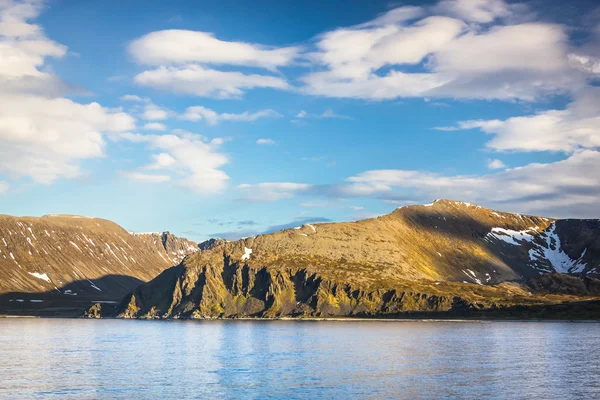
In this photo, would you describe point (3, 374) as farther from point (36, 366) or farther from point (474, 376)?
point (474, 376)

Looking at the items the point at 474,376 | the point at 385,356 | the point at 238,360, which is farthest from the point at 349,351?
the point at 474,376

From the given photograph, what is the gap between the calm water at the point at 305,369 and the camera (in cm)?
8769

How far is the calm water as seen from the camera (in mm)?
87688

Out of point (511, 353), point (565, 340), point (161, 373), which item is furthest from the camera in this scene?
point (565, 340)

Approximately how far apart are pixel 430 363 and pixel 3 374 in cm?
7504

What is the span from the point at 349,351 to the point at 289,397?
223 feet

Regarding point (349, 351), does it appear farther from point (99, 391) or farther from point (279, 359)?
point (99, 391)

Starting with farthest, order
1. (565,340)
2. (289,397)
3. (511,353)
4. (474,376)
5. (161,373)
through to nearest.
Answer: (565,340) < (511,353) < (161,373) < (474,376) < (289,397)

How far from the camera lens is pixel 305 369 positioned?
114000mm

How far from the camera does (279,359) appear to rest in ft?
436

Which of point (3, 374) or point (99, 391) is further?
point (3, 374)

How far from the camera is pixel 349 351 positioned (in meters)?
150

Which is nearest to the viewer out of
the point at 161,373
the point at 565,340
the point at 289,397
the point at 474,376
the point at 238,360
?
the point at 289,397

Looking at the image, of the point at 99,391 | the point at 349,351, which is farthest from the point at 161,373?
the point at 349,351
